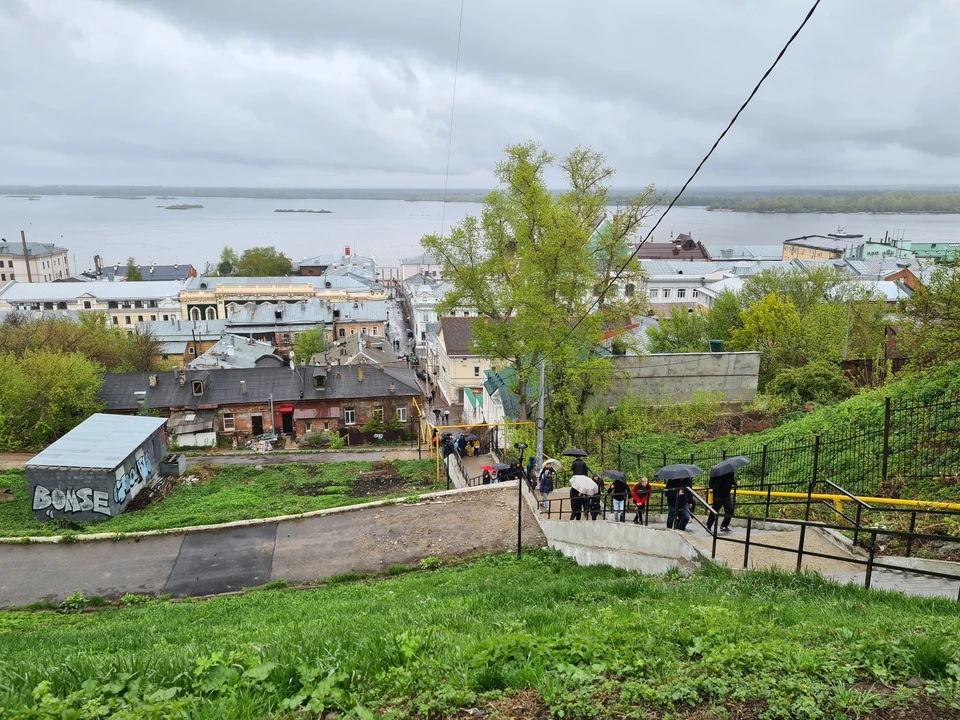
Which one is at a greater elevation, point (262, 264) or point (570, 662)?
point (262, 264)

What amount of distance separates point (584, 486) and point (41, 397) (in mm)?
33881

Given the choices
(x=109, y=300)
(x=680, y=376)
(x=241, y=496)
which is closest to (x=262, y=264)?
(x=109, y=300)

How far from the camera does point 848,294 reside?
44094 millimetres

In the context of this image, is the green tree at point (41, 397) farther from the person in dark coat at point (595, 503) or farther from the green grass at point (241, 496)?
the person in dark coat at point (595, 503)

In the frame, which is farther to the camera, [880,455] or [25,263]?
[25,263]

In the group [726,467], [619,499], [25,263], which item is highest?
[25,263]

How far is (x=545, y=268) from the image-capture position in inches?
920

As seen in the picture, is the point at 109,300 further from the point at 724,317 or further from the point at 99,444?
the point at 724,317

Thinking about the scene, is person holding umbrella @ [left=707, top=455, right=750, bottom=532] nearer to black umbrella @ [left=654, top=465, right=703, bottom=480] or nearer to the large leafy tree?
black umbrella @ [left=654, top=465, right=703, bottom=480]

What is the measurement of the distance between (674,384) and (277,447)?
23937mm

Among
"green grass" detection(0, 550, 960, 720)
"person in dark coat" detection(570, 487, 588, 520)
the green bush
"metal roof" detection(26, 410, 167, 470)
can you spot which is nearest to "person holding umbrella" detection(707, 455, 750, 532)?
"green grass" detection(0, 550, 960, 720)

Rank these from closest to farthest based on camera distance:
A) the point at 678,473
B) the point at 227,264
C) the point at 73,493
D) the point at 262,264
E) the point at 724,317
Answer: the point at 678,473 < the point at 73,493 < the point at 724,317 < the point at 262,264 < the point at 227,264

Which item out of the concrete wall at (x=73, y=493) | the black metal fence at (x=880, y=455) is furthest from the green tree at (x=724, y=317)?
the concrete wall at (x=73, y=493)

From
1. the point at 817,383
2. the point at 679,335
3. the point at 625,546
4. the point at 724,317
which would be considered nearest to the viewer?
the point at 625,546
